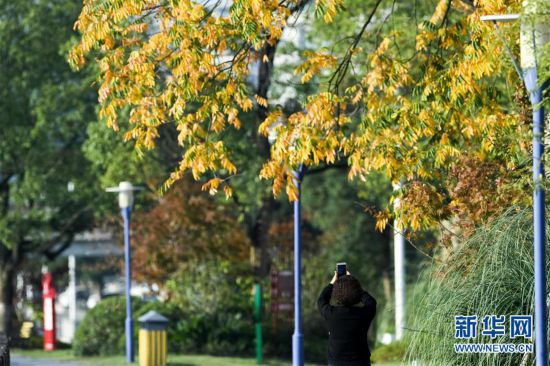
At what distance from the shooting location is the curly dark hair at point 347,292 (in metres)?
10.8

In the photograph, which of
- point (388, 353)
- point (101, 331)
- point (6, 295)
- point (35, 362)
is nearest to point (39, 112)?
point (6, 295)

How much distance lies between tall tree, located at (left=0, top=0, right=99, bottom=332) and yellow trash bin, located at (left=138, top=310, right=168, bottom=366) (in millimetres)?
13014

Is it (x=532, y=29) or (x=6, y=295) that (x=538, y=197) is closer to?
(x=532, y=29)

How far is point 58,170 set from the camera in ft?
117

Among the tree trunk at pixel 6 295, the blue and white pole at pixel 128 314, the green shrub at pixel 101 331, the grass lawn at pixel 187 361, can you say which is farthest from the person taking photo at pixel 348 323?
the tree trunk at pixel 6 295

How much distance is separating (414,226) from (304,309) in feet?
53.6

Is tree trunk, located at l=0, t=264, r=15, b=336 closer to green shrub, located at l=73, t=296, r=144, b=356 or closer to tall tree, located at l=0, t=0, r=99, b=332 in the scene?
tall tree, located at l=0, t=0, r=99, b=332

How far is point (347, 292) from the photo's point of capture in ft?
35.4

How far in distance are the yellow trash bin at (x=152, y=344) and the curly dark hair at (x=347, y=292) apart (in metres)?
11.9

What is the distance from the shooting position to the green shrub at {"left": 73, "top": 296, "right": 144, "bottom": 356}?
28.2m

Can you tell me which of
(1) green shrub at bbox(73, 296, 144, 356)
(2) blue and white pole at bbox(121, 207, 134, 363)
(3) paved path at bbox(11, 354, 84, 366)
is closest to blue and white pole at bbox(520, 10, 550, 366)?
(2) blue and white pole at bbox(121, 207, 134, 363)

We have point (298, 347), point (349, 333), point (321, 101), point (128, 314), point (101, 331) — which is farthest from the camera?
point (101, 331)

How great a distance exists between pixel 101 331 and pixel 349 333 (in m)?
18.5

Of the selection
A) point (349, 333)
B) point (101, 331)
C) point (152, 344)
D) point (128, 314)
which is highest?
point (349, 333)
